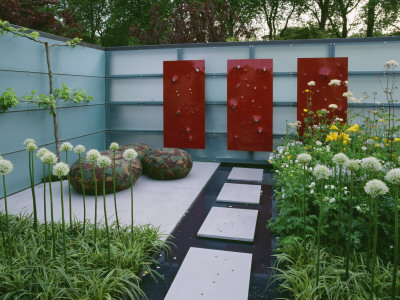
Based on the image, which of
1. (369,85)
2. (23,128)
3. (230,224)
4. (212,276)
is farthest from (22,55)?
(369,85)

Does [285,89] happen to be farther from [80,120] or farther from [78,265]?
[78,265]

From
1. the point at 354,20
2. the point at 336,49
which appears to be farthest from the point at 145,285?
the point at 354,20

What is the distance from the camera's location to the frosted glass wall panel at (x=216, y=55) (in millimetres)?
7473

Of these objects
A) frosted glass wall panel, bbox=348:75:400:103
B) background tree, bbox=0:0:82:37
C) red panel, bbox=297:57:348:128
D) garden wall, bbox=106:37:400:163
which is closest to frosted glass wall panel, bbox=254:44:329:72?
garden wall, bbox=106:37:400:163

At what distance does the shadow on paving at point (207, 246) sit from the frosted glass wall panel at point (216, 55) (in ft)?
10.5

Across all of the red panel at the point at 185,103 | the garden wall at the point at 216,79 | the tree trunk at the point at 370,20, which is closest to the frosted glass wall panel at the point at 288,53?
the garden wall at the point at 216,79

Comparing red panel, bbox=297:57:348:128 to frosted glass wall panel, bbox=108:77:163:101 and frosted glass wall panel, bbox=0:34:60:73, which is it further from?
frosted glass wall panel, bbox=0:34:60:73

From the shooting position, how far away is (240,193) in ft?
18.2

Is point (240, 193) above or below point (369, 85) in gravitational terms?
below

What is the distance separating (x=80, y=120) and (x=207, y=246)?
475 centimetres

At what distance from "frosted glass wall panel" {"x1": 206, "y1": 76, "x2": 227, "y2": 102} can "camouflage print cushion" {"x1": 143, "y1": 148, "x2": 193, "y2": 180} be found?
1.95 meters

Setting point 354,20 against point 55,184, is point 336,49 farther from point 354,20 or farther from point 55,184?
point 354,20

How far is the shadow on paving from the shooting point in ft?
9.34

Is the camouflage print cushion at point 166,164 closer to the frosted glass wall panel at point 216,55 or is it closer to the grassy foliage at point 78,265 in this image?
the frosted glass wall panel at point 216,55
